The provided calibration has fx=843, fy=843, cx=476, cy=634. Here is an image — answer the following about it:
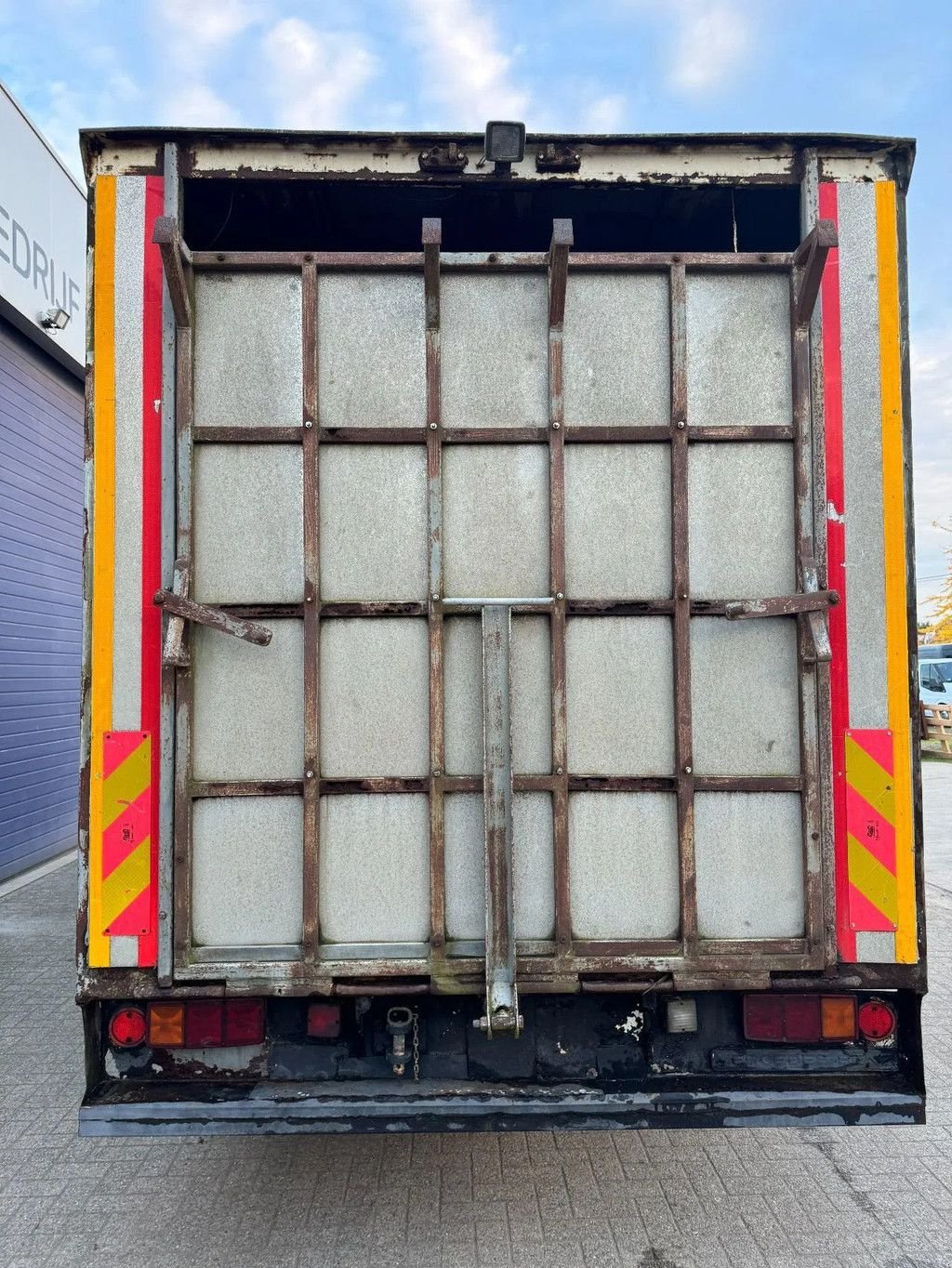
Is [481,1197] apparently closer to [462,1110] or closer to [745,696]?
[462,1110]

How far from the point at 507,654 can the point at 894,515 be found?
1.30 m

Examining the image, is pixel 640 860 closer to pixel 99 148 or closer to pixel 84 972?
pixel 84 972

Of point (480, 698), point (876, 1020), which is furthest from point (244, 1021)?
point (876, 1020)

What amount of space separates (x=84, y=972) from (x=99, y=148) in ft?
8.27

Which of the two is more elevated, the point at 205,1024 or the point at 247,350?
the point at 247,350

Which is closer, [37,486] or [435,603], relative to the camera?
[435,603]

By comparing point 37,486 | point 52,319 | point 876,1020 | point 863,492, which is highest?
point 52,319

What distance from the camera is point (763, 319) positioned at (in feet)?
8.71

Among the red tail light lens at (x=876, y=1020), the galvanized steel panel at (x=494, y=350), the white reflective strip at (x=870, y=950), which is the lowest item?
the red tail light lens at (x=876, y=1020)

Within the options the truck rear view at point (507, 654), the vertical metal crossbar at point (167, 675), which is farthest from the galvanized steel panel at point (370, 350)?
the vertical metal crossbar at point (167, 675)

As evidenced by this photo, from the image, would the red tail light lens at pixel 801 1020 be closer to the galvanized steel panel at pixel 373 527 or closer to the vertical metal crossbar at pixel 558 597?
the vertical metal crossbar at pixel 558 597

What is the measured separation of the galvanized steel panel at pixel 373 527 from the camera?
8.50 ft

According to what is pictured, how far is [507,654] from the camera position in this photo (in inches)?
99.8

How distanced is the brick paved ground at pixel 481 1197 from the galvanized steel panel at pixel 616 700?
1.67m
